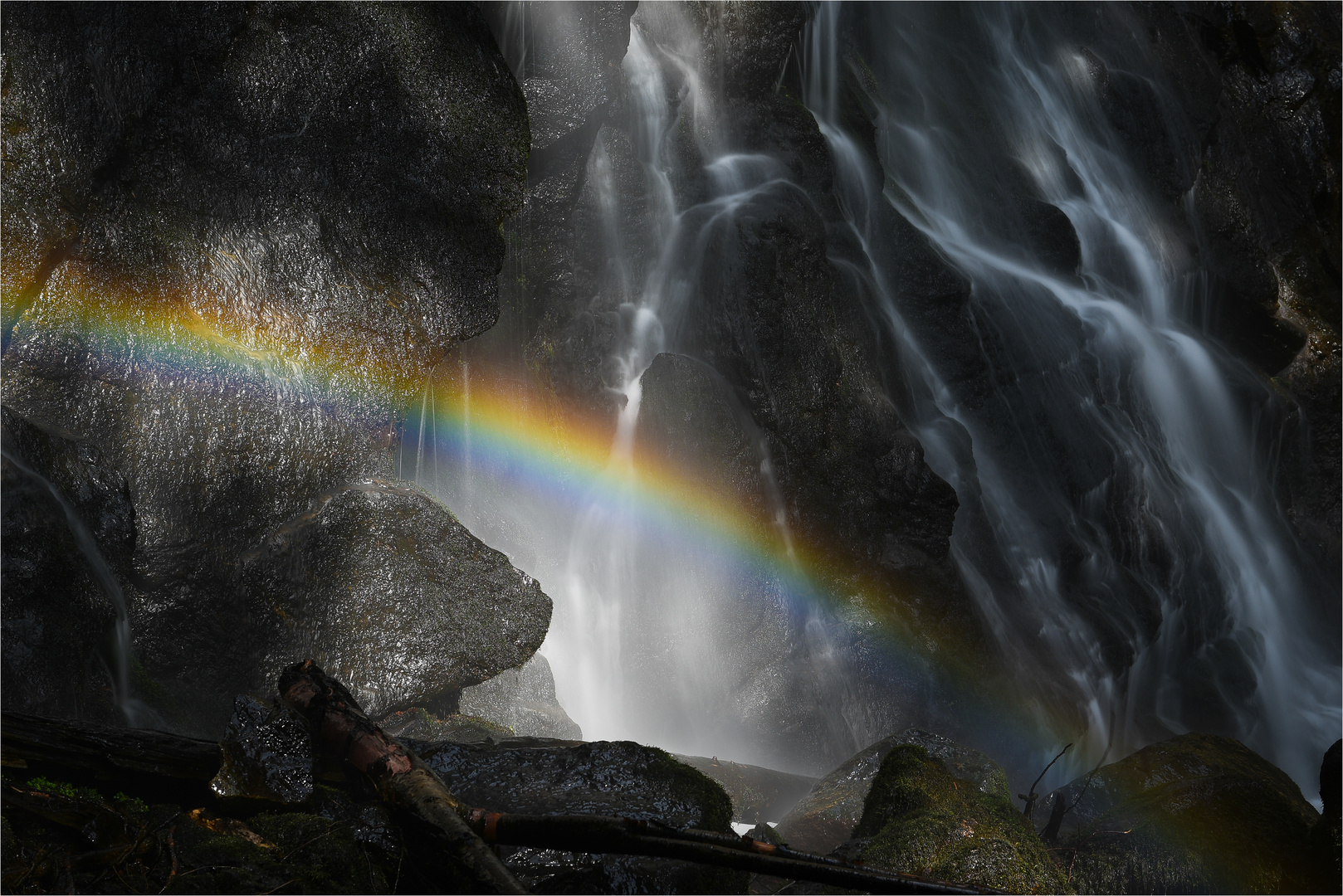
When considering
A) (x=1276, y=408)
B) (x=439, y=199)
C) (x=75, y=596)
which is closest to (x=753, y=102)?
(x=439, y=199)

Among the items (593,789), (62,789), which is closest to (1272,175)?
(593,789)

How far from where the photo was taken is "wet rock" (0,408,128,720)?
15.1ft

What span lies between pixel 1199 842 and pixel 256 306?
6807 mm

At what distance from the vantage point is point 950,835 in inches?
151

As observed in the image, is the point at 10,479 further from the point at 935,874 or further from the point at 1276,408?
the point at 1276,408

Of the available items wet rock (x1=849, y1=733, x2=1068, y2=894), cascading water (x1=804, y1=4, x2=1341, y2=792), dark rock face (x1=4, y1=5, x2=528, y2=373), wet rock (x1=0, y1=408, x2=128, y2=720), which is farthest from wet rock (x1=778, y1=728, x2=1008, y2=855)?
dark rock face (x1=4, y1=5, x2=528, y2=373)

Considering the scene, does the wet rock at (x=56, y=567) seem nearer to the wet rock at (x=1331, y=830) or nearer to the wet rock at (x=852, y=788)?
the wet rock at (x=852, y=788)

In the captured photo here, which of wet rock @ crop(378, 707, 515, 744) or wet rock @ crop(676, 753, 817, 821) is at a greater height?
wet rock @ crop(378, 707, 515, 744)

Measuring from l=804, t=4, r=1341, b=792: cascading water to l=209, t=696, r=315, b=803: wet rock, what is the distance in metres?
7.66

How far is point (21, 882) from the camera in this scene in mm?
2512

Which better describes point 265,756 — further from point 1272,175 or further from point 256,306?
point 1272,175

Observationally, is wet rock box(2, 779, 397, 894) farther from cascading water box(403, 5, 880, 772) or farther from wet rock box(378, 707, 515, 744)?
cascading water box(403, 5, 880, 772)

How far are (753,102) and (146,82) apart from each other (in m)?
6.66

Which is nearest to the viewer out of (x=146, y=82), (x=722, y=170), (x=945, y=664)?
(x=146, y=82)
